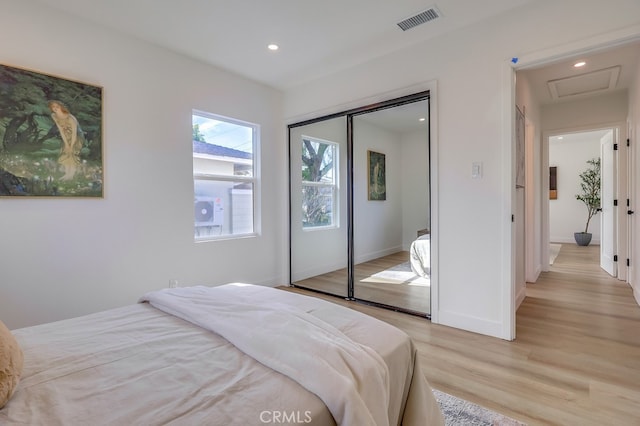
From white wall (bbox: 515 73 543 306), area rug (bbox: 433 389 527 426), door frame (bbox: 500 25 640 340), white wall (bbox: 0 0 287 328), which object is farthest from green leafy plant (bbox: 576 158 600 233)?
white wall (bbox: 0 0 287 328)

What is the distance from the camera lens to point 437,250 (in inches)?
Answer: 115

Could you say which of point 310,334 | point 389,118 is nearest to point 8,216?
point 310,334

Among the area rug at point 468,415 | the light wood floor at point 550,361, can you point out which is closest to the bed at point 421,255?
the light wood floor at point 550,361

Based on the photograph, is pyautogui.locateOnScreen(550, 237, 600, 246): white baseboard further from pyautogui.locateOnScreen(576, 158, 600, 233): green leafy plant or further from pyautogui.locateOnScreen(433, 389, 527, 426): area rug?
pyautogui.locateOnScreen(433, 389, 527, 426): area rug

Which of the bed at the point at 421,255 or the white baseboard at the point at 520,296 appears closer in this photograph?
the bed at the point at 421,255

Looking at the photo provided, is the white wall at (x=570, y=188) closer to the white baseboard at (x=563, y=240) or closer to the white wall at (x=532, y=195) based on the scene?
the white baseboard at (x=563, y=240)

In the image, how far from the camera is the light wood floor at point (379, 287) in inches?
130

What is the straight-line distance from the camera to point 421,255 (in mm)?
3355

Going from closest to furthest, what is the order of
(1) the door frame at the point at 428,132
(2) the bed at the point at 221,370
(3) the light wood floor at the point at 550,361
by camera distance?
(2) the bed at the point at 221,370 → (3) the light wood floor at the point at 550,361 → (1) the door frame at the point at 428,132

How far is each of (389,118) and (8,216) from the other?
3442 mm

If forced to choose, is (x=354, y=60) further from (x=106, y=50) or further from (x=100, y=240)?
(x=100, y=240)

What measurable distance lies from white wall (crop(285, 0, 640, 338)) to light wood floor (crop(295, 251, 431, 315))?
394 millimetres

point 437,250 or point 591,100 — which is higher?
point 591,100

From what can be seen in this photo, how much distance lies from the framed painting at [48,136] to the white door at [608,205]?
251 inches
